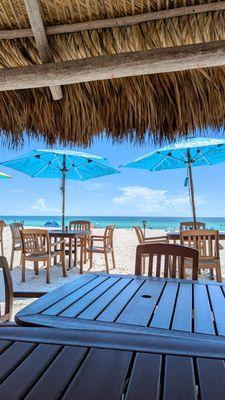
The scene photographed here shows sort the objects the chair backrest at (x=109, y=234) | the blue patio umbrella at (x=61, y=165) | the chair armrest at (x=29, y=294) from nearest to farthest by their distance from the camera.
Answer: the chair armrest at (x=29, y=294), the chair backrest at (x=109, y=234), the blue patio umbrella at (x=61, y=165)

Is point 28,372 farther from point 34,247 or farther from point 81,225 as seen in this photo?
point 81,225

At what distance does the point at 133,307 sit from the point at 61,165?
195 inches

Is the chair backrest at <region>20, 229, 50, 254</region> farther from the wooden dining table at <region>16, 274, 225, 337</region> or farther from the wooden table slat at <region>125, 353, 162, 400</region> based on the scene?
the wooden table slat at <region>125, 353, 162, 400</region>

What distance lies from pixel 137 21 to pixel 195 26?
14.6 inches

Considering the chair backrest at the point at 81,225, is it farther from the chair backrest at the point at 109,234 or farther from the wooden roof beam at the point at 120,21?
the wooden roof beam at the point at 120,21

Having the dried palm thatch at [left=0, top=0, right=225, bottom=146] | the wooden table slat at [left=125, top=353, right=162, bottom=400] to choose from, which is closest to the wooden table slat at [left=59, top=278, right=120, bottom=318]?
the wooden table slat at [left=125, top=353, right=162, bottom=400]

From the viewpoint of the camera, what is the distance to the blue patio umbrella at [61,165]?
5340mm

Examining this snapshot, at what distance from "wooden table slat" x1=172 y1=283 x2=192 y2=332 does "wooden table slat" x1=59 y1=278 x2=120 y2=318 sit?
374 millimetres

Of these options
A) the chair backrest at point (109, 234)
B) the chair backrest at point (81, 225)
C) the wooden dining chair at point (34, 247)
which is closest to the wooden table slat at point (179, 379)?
the wooden dining chair at point (34, 247)

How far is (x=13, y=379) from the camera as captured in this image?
739 millimetres

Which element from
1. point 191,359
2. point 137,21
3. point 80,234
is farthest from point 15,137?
point 80,234

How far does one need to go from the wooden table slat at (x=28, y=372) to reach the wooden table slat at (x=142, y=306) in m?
0.33

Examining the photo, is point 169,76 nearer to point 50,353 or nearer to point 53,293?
point 53,293

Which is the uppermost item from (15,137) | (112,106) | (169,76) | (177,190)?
(177,190)
